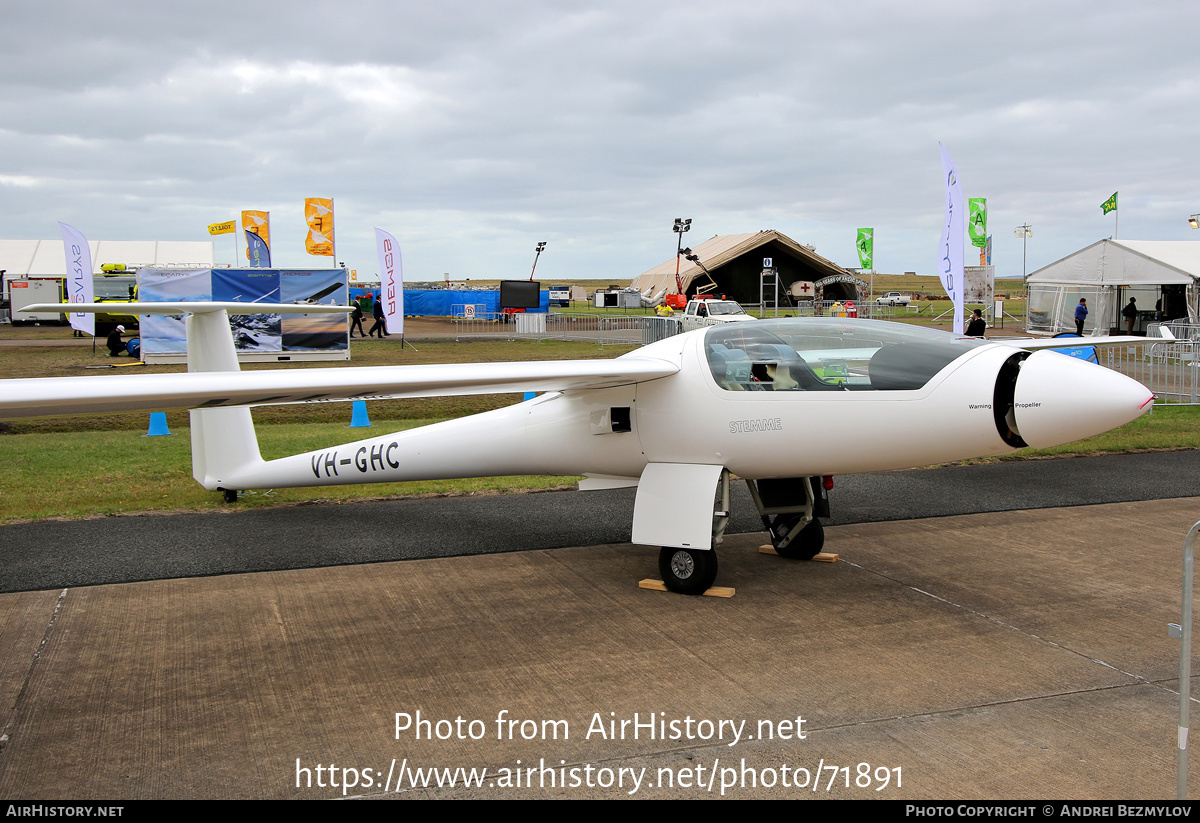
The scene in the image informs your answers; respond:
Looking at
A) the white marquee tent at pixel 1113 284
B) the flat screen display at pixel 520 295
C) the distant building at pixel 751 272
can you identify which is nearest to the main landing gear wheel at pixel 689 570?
the white marquee tent at pixel 1113 284

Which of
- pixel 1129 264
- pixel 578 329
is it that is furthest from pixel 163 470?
pixel 578 329

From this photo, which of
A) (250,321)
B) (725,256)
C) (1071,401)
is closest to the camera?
(1071,401)

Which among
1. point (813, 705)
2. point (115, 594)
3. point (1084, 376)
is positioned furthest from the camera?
point (115, 594)

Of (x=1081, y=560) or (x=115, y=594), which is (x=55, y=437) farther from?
(x=1081, y=560)

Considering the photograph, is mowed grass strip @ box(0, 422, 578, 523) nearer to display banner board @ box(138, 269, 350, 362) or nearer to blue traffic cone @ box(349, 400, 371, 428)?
blue traffic cone @ box(349, 400, 371, 428)

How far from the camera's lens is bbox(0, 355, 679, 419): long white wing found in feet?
13.8

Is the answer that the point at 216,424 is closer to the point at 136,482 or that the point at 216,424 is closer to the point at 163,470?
the point at 136,482

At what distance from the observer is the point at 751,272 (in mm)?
75812

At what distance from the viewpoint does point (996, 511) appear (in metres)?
9.38

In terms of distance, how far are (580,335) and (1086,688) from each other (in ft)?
115

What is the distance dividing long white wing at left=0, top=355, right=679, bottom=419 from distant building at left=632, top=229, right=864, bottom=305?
177ft

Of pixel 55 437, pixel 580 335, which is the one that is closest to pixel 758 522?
pixel 55 437

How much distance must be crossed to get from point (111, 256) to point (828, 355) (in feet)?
220

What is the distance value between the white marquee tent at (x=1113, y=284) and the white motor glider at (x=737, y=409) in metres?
26.3
